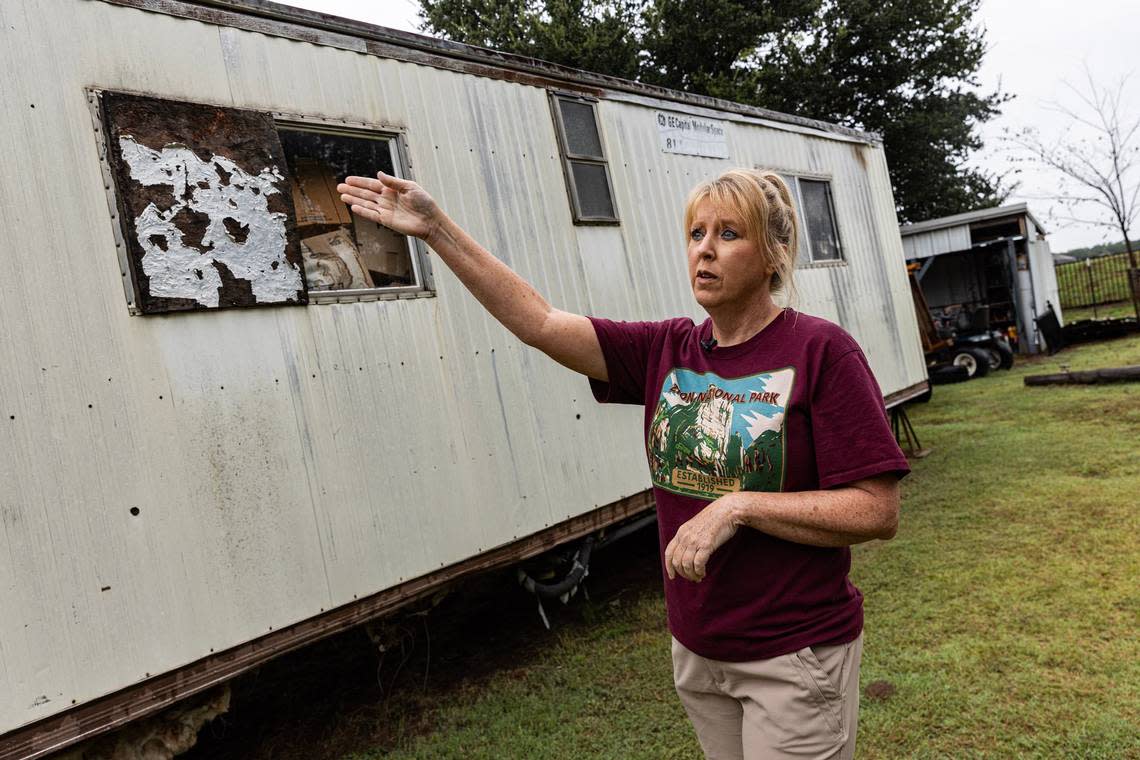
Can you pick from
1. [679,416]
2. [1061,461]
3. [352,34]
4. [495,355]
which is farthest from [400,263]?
[1061,461]

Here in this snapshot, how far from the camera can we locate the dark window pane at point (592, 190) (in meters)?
5.34

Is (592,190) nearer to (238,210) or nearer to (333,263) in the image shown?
(333,263)

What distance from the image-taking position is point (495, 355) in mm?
4586

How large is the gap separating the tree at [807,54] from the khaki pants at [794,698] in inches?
731

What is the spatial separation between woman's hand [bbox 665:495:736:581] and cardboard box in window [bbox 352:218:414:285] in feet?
9.91

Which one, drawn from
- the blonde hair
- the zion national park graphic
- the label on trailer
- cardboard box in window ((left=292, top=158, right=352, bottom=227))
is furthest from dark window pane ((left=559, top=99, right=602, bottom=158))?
the zion national park graphic

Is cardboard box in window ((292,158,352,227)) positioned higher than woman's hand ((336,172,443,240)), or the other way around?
cardboard box in window ((292,158,352,227))

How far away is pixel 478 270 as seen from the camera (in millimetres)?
1961

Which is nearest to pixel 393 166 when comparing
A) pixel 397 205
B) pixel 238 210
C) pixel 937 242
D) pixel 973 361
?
pixel 238 210

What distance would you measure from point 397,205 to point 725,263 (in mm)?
810

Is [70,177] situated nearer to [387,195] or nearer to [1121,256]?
[387,195]

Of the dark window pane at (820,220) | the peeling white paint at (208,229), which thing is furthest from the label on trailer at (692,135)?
the peeling white paint at (208,229)

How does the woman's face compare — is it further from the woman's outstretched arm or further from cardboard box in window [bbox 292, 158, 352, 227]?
cardboard box in window [bbox 292, 158, 352, 227]

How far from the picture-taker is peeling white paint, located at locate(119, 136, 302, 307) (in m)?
3.29
